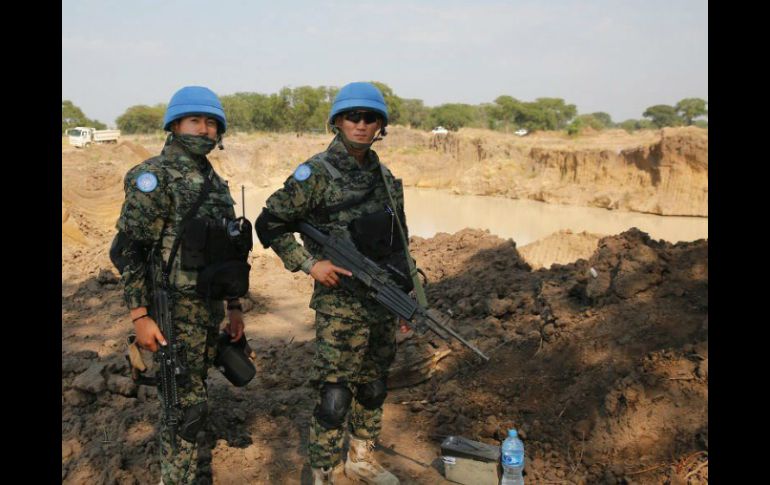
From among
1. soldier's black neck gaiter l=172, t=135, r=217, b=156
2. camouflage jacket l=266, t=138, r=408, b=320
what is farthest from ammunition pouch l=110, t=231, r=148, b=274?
camouflage jacket l=266, t=138, r=408, b=320

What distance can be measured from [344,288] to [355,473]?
1.15 meters

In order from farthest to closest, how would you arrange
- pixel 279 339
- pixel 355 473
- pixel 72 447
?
pixel 279 339 < pixel 72 447 < pixel 355 473

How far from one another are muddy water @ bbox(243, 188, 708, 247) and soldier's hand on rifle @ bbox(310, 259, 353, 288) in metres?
13.9

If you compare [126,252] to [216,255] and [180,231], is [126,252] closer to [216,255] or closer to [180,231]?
[180,231]

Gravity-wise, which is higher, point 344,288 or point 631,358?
point 344,288

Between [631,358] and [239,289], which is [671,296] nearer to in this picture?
[631,358]

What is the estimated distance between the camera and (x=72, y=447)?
362 centimetres

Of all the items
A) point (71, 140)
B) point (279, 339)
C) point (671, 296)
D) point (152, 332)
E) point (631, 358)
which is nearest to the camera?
point (152, 332)

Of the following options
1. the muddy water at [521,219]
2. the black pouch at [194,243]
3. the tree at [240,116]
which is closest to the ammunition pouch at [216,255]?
the black pouch at [194,243]

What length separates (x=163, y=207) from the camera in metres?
2.66

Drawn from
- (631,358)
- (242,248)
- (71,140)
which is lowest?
(631,358)

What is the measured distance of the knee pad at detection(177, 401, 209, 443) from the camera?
2785mm

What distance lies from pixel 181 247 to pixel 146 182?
1.08 feet
